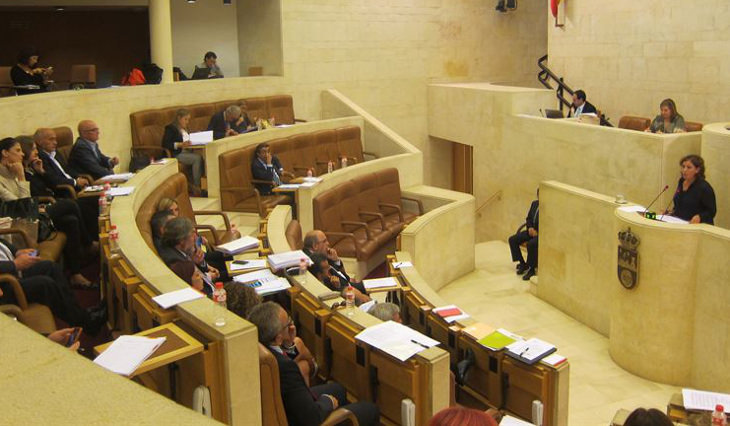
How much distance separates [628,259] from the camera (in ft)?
23.7

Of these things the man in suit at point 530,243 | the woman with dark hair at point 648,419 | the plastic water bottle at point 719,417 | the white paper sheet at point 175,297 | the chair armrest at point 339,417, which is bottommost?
the man in suit at point 530,243

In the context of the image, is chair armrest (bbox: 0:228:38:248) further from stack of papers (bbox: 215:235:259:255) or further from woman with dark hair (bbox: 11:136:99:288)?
stack of papers (bbox: 215:235:259:255)

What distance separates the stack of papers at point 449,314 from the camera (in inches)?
207

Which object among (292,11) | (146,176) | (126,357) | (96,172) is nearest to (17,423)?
(126,357)

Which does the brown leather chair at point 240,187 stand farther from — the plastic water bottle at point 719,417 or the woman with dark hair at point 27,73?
the plastic water bottle at point 719,417

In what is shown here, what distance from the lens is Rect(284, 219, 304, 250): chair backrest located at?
275 inches

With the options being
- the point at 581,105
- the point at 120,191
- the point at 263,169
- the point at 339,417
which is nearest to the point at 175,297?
the point at 339,417

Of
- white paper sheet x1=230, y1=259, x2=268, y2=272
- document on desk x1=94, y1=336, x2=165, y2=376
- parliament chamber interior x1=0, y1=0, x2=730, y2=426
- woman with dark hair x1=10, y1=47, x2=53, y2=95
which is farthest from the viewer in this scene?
woman with dark hair x1=10, y1=47, x2=53, y2=95

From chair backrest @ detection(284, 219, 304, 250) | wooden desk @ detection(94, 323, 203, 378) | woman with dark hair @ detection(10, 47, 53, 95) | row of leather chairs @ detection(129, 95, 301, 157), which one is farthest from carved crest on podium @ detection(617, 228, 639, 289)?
woman with dark hair @ detection(10, 47, 53, 95)

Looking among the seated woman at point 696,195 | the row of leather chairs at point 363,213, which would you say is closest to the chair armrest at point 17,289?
the row of leather chairs at point 363,213

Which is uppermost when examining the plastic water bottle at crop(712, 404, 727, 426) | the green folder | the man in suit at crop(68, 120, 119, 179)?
the man in suit at crop(68, 120, 119, 179)

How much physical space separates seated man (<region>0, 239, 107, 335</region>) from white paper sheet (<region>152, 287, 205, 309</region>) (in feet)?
3.36

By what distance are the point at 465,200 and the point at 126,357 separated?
723 centimetres

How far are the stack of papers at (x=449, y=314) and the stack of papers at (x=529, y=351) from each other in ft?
2.04
